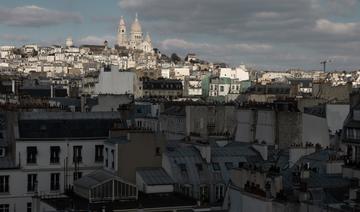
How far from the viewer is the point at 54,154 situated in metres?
35.8

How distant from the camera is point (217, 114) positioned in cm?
5344

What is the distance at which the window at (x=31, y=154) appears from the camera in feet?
115

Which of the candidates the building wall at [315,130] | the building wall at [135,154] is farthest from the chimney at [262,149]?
the building wall at [315,130]

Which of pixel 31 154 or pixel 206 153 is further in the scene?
pixel 31 154

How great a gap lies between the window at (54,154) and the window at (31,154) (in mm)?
868

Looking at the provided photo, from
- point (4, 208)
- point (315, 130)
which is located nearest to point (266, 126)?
point (315, 130)

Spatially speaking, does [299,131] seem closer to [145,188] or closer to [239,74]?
[145,188]

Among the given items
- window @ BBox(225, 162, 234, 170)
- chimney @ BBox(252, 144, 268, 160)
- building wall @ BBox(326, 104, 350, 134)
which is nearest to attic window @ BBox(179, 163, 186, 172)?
window @ BBox(225, 162, 234, 170)

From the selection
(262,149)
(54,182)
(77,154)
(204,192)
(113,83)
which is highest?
(113,83)

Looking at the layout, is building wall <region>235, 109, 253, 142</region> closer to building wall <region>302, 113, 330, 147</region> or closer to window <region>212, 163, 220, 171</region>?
building wall <region>302, 113, 330, 147</region>

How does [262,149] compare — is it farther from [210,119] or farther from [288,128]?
[210,119]

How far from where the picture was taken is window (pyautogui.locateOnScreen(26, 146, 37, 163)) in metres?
35.1

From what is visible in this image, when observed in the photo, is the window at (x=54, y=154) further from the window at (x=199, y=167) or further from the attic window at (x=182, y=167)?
the window at (x=199, y=167)

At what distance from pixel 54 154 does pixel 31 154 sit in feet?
3.95
